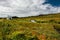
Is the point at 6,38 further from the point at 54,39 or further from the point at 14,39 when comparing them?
the point at 54,39

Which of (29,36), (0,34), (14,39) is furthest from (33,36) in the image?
(0,34)

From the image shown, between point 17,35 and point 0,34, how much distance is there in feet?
11.7

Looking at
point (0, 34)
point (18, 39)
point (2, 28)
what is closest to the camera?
point (18, 39)

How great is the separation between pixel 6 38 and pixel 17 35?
5.98 feet

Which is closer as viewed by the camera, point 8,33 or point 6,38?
point 6,38

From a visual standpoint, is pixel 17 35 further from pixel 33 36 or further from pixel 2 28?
pixel 2 28

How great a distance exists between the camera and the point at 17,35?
113 feet

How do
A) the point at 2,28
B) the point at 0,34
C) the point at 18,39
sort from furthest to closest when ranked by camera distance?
the point at 2,28 < the point at 0,34 < the point at 18,39

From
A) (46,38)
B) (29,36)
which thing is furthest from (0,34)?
(46,38)

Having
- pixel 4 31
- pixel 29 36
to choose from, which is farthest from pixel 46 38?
pixel 4 31

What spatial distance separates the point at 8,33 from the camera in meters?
38.7

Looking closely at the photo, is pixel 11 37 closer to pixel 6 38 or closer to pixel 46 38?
pixel 6 38

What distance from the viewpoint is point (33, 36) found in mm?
35000

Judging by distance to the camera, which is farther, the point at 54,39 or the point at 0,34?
the point at 54,39
